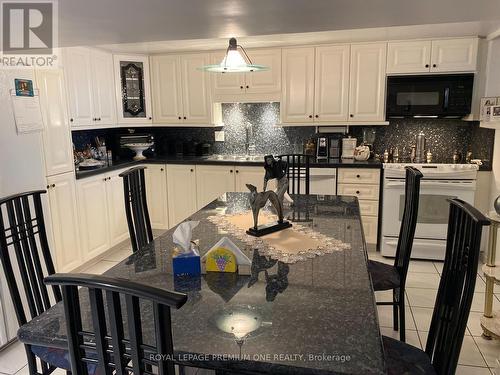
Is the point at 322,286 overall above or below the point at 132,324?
below

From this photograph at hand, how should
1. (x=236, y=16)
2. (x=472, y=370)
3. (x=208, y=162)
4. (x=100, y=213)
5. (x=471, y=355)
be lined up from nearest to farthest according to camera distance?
(x=236, y=16), (x=472, y=370), (x=471, y=355), (x=100, y=213), (x=208, y=162)

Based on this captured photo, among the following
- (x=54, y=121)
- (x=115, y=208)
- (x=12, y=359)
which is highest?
(x=54, y=121)

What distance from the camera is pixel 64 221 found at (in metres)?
3.51

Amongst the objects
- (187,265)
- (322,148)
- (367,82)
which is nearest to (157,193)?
(322,148)

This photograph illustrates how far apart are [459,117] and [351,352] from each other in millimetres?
3752

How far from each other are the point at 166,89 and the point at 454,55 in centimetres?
303

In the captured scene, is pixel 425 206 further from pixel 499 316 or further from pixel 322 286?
pixel 322 286

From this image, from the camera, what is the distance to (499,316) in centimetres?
263

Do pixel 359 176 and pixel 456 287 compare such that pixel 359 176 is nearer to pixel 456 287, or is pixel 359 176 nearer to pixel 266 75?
pixel 266 75

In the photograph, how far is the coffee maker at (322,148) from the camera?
4.46 m

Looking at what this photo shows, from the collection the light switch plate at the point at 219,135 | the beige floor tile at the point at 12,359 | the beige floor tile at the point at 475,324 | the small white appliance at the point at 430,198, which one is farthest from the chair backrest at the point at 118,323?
the light switch plate at the point at 219,135

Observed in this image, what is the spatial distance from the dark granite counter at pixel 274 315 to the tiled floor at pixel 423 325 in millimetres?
1174

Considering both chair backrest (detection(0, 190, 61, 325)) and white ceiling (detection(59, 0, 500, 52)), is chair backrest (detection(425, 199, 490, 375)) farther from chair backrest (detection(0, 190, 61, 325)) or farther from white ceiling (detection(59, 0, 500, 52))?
chair backrest (detection(0, 190, 61, 325))

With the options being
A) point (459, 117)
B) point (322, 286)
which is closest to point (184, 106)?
point (459, 117)
